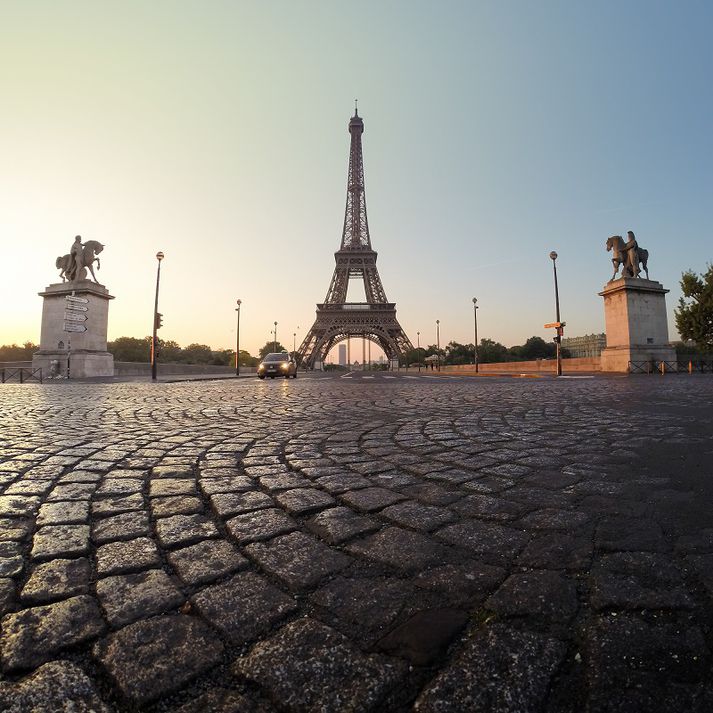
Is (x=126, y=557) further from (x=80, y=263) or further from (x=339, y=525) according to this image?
(x=80, y=263)

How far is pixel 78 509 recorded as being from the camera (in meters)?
2.46

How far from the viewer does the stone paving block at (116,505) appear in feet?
7.92

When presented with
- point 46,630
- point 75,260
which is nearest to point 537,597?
point 46,630

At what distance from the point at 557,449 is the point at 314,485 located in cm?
230

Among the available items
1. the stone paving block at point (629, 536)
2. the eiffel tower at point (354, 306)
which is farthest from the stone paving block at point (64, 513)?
the eiffel tower at point (354, 306)

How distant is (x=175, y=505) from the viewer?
2.52 metres

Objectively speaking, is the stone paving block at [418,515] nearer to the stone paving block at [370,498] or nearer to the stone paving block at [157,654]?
the stone paving block at [370,498]

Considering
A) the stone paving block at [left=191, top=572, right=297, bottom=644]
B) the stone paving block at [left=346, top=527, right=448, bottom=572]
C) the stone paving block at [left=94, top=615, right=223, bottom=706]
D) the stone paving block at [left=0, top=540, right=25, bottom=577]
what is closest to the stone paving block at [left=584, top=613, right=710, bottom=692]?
the stone paving block at [left=346, top=527, right=448, bottom=572]

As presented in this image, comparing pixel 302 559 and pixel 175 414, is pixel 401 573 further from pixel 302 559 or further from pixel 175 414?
pixel 175 414

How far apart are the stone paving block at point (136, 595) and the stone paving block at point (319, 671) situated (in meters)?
0.44

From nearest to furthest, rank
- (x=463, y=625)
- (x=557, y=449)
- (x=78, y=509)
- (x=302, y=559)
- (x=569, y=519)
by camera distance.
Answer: (x=463, y=625) < (x=302, y=559) < (x=569, y=519) < (x=78, y=509) < (x=557, y=449)

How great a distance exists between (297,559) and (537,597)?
3.04 ft

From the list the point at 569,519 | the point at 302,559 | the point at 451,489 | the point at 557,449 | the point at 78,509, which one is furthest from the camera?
the point at 557,449

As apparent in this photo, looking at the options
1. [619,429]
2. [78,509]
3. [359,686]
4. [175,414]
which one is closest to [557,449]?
[619,429]
